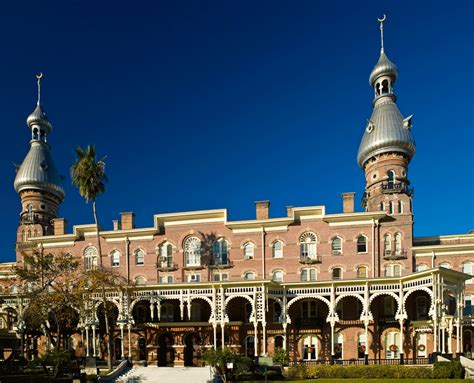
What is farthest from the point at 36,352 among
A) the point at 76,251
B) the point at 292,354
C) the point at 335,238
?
the point at 335,238

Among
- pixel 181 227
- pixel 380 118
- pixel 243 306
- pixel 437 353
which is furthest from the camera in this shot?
pixel 380 118

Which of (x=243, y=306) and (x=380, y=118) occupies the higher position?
(x=380, y=118)

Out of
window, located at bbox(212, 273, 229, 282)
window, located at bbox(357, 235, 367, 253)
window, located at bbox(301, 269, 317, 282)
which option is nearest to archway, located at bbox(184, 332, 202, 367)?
window, located at bbox(212, 273, 229, 282)

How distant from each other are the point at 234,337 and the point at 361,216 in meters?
16.3

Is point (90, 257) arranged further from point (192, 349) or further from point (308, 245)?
point (308, 245)

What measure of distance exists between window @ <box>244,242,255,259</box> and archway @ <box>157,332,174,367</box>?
10453 mm

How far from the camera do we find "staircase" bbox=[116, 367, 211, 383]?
105 feet

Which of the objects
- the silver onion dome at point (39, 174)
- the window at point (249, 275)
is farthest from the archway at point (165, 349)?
the silver onion dome at point (39, 174)

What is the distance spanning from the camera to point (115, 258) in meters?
45.8

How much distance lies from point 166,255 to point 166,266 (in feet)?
3.82

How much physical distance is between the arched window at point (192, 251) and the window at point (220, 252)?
5.56 feet

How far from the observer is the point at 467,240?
4366 centimetres

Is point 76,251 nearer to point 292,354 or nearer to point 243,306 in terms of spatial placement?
point 243,306

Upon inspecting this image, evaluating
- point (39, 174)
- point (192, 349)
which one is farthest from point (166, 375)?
point (39, 174)
